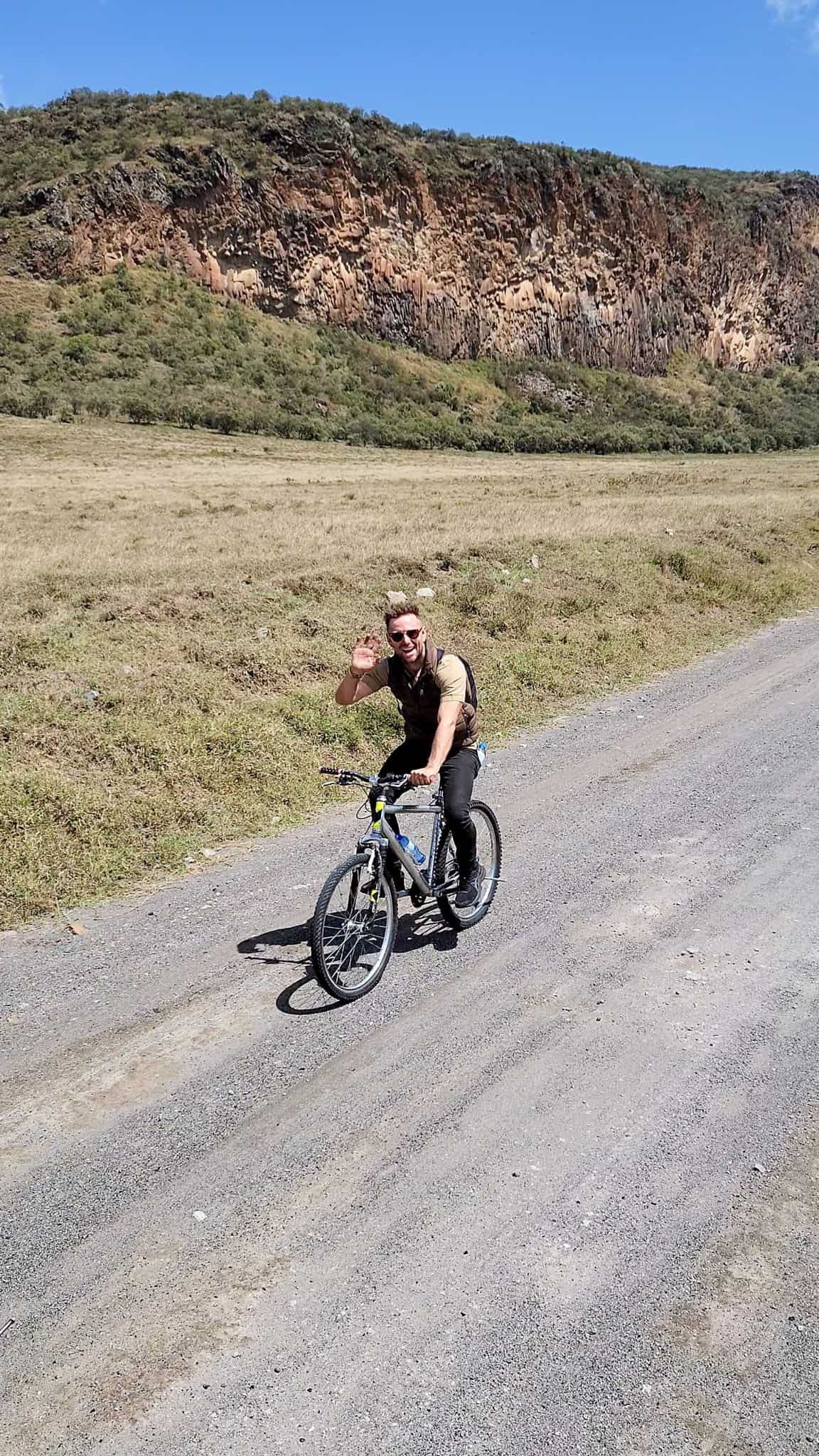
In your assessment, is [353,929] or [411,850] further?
[411,850]

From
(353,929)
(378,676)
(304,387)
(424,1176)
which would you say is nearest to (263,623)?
(378,676)

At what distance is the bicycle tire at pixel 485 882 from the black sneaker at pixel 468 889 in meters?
0.04

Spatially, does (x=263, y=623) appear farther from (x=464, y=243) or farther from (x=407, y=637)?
(x=464, y=243)

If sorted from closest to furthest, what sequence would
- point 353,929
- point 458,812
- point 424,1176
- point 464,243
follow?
point 424,1176, point 353,929, point 458,812, point 464,243

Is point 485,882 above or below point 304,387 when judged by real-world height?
below

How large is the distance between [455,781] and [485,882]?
0.88 m

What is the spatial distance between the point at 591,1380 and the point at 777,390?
119 meters

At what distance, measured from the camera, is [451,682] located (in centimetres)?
557

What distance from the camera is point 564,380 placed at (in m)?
93.8

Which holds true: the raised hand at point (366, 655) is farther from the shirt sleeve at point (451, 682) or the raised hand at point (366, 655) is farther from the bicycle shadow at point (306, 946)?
the bicycle shadow at point (306, 946)

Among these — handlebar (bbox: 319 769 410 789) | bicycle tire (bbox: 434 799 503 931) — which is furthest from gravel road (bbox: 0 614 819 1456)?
handlebar (bbox: 319 769 410 789)

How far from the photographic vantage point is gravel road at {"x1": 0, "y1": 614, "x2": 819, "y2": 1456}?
9.66 feet

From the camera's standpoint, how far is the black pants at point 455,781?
5848 millimetres

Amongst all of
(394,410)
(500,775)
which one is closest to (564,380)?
(394,410)
